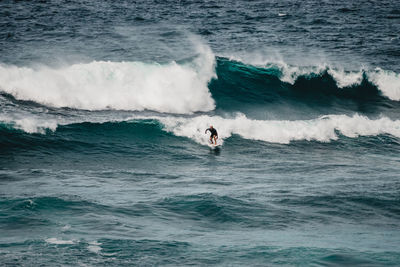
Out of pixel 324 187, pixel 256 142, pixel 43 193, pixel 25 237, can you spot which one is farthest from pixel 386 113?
pixel 25 237

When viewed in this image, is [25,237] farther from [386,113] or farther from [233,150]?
[386,113]

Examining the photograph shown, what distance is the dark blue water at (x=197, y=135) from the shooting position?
1091 cm

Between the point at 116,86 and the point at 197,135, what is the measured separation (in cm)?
665

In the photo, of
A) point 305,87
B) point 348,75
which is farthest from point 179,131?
point 348,75

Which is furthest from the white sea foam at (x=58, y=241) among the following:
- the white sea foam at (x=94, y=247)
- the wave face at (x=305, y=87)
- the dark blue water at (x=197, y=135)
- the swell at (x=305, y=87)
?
the swell at (x=305, y=87)

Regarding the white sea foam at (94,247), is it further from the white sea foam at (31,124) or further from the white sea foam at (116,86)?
the white sea foam at (116,86)

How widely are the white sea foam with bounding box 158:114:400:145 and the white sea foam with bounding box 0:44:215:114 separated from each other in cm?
291

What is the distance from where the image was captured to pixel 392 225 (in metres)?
12.1

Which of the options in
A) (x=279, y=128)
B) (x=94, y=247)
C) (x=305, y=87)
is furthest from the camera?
(x=305, y=87)

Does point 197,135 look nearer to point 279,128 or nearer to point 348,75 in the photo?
point 279,128

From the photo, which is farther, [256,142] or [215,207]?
[256,142]

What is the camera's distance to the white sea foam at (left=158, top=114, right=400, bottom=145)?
2048cm

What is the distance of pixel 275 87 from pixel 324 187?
1302 cm

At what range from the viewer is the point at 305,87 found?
27.0 meters
